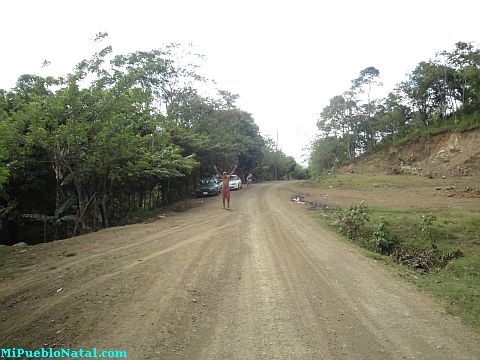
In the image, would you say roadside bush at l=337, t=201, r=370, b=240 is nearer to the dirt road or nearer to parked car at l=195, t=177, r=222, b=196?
the dirt road

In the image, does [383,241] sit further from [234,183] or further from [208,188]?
[234,183]

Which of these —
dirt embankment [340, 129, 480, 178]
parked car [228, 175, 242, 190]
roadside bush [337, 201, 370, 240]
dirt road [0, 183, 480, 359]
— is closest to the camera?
dirt road [0, 183, 480, 359]

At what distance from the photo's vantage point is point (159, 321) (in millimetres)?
4656

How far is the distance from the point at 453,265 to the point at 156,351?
6.93 meters

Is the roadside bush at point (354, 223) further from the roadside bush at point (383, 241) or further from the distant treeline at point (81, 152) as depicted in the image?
the distant treeline at point (81, 152)

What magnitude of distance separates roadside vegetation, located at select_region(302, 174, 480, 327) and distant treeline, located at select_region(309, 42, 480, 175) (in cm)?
2459

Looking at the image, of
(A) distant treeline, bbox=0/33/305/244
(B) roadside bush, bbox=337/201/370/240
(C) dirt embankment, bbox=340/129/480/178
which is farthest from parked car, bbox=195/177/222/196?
→ (B) roadside bush, bbox=337/201/370/240

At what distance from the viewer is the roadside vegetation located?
620 cm

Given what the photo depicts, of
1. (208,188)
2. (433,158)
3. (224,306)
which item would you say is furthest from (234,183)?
(224,306)

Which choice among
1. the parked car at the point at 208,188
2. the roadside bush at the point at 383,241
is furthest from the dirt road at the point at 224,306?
the parked car at the point at 208,188

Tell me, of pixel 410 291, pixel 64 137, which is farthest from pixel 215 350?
pixel 64 137

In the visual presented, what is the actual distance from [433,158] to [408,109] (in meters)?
11.9

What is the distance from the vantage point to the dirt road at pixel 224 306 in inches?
162

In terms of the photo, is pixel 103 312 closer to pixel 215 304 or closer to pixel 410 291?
pixel 215 304
